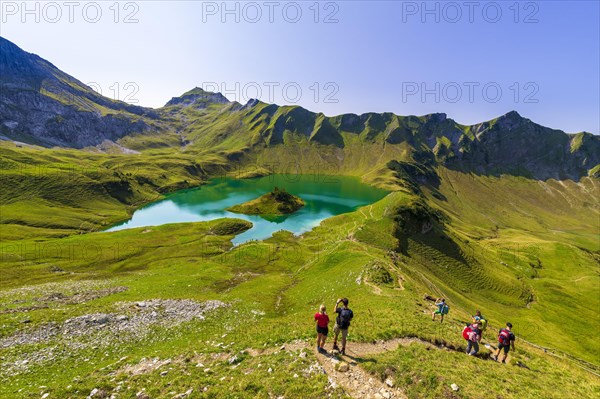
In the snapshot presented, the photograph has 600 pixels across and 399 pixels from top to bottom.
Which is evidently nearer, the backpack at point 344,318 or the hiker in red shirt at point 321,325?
the backpack at point 344,318

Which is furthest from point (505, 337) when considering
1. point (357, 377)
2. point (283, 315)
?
point (283, 315)

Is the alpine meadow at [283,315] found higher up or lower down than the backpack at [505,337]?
lower down

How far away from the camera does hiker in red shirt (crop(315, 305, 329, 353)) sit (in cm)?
2014

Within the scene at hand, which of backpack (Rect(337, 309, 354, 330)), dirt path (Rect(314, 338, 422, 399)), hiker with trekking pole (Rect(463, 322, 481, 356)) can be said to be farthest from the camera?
hiker with trekking pole (Rect(463, 322, 481, 356))

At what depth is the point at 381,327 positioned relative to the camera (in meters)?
27.1

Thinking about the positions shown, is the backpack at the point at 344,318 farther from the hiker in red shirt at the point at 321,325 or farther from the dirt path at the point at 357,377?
the dirt path at the point at 357,377

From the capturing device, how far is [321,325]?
20.4m

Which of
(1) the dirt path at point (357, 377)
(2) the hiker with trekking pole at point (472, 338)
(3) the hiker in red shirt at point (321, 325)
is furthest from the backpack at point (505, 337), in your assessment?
(3) the hiker in red shirt at point (321, 325)

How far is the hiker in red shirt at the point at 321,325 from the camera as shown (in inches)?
793

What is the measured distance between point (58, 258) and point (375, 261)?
98.2 m

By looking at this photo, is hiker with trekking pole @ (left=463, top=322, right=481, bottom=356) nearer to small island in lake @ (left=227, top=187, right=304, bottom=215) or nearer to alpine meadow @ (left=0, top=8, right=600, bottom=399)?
alpine meadow @ (left=0, top=8, right=600, bottom=399)

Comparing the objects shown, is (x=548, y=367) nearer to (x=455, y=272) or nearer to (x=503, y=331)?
(x=503, y=331)

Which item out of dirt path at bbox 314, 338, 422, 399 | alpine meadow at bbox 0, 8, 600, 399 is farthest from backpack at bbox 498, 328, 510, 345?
dirt path at bbox 314, 338, 422, 399

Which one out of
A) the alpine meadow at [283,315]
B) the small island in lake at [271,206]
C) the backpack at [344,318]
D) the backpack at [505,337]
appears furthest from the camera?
the small island in lake at [271,206]
